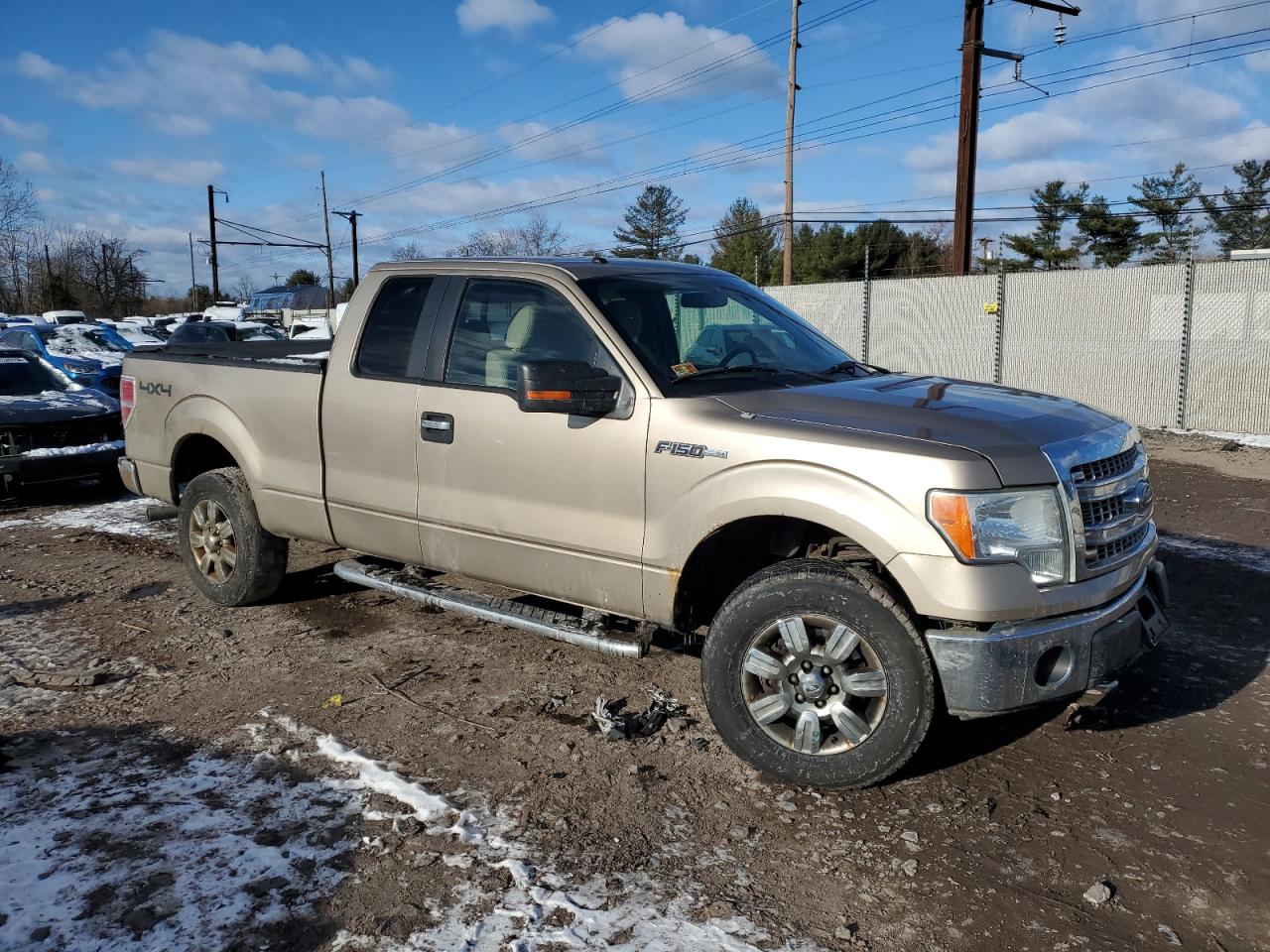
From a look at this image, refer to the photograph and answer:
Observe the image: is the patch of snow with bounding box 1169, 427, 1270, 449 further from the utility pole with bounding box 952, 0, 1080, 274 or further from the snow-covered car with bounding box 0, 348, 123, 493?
the snow-covered car with bounding box 0, 348, 123, 493

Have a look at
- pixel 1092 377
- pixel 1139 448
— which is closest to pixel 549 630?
pixel 1139 448

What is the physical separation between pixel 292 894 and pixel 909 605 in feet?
7.37

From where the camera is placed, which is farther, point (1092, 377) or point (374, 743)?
point (1092, 377)

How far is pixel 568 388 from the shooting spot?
12.8 feet

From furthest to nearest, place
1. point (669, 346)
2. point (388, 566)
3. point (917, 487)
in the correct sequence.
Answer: point (388, 566), point (669, 346), point (917, 487)

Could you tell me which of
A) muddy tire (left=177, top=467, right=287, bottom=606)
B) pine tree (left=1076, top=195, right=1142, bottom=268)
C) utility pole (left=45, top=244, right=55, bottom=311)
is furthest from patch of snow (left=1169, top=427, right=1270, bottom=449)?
utility pole (left=45, top=244, right=55, bottom=311)

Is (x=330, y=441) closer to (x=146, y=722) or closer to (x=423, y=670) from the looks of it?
(x=423, y=670)

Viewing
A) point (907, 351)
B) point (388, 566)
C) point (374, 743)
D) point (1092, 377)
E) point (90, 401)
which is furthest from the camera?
point (907, 351)

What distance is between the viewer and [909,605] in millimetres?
3480

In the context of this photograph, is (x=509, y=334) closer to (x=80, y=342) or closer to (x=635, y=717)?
(x=635, y=717)

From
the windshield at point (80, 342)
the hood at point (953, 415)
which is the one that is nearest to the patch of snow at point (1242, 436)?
the hood at point (953, 415)

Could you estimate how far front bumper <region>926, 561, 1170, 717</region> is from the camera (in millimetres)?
3246

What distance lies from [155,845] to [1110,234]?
5006 centimetres

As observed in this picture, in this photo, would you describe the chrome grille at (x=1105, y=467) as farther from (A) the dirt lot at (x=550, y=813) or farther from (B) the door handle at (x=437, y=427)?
(B) the door handle at (x=437, y=427)
